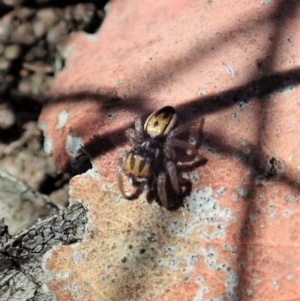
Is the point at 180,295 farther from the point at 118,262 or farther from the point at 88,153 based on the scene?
the point at 88,153

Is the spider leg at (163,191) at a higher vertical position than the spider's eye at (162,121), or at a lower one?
lower

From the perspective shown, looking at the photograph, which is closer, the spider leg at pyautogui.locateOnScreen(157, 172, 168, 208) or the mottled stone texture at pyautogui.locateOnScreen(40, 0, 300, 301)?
the mottled stone texture at pyautogui.locateOnScreen(40, 0, 300, 301)

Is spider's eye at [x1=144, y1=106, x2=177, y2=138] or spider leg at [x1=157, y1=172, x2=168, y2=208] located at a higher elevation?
spider's eye at [x1=144, y1=106, x2=177, y2=138]

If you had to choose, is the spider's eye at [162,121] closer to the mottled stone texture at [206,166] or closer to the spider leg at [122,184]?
the mottled stone texture at [206,166]

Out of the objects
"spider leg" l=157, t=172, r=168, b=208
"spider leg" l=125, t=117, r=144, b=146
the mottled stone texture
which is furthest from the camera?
"spider leg" l=125, t=117, r=144, b=146

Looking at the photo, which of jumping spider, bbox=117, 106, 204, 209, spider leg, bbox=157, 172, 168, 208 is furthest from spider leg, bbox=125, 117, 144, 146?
spider leg, bbox=157, 172, 168, 208

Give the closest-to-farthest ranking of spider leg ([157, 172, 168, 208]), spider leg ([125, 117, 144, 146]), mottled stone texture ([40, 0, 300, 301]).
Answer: mottled stone texture ([40, 0, 300, 301]) → spider leg ([157, 172, 168, 208]) → spider leg ([125, 117, 144, 146])

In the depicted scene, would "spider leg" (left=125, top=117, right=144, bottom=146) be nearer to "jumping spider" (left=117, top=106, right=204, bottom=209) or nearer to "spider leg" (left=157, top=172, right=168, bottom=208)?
"jumping spider" (left=117, top=106, right=204, bottom=209)

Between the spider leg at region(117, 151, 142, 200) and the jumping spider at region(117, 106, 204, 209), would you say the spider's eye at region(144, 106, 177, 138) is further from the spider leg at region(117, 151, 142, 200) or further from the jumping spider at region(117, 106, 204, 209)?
the spider leg at region(117, 151, 142, 200)

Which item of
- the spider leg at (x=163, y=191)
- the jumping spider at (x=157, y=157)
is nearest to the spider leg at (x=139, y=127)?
the jumping spider at (x=157, y=157)
